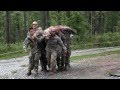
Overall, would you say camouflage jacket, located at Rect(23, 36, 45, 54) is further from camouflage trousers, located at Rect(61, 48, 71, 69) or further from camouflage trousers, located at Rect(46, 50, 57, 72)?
camouflage trousers, located at Rect(61, 48, 71, 69)

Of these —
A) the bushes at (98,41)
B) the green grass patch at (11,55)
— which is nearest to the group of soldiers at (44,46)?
the green grass patch at (11,55)

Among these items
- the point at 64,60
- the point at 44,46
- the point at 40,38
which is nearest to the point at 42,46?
the point at 44,46

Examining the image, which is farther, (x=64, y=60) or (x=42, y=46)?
(x=64, y=60)

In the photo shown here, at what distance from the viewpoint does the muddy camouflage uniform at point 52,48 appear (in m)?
14.7

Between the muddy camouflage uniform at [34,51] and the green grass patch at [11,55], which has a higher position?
the muddy camouflage uniform at [34,51]

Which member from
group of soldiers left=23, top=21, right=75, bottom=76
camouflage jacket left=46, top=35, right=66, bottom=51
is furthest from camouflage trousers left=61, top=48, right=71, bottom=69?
camouflage jacket left=46, top=35, right=66, bottom=51

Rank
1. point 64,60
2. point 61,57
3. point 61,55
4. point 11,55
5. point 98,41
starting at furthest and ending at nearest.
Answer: point 98,41
point 11,55
point 64,60
point 61,57
point 61,55

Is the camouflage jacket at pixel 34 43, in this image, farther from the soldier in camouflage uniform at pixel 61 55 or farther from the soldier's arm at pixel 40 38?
the soldier in camouflage uniform at pixel 61 55

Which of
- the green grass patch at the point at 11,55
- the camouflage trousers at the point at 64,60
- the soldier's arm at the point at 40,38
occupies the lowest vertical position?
the green grass patch at the point at 11,55

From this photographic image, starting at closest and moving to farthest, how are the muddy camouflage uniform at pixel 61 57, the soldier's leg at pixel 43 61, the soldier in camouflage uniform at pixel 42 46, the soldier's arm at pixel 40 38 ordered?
the soldier in camouflage uniform at pixel 42 46 < the soldier's arm at pixel 40 38 < the soldier's leg at pixel 43 61 < the muddy camouflage uniform at pixel 61 57

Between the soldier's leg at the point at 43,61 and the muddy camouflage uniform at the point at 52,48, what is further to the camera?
the soldier's leg at the point at 43,61

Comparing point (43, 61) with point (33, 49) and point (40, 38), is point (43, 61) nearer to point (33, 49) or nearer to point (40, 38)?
point (33, 49)

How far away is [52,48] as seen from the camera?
48.8 feet
